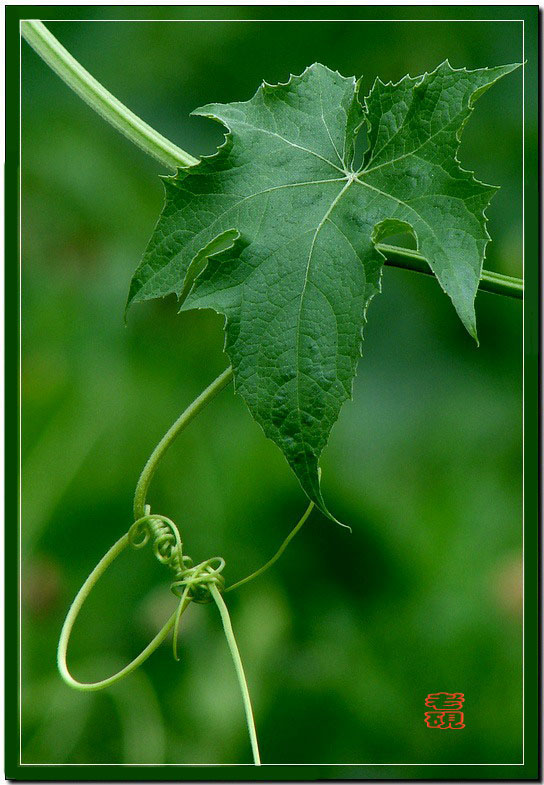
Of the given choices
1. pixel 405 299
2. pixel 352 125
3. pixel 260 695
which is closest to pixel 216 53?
pixel 405 299

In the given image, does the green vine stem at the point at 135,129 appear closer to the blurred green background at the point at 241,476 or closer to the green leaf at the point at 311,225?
the green leaf at the point at 311,225

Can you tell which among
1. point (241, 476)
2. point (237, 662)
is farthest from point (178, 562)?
point (241, 476)

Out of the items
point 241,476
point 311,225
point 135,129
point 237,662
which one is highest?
point 135,129

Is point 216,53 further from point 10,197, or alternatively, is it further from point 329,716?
point 329,716

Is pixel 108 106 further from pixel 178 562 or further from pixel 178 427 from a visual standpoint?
pixel 178 562

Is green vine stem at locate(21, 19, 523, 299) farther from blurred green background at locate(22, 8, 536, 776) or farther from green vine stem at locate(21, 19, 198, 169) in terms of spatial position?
blurred green background at locate(22, 8, 536, 776)

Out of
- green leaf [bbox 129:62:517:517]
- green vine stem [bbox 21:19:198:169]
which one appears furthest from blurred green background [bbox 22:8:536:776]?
green leaf [bbox 129:62:517:517]

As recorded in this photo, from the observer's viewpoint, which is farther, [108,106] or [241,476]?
[241,476]
